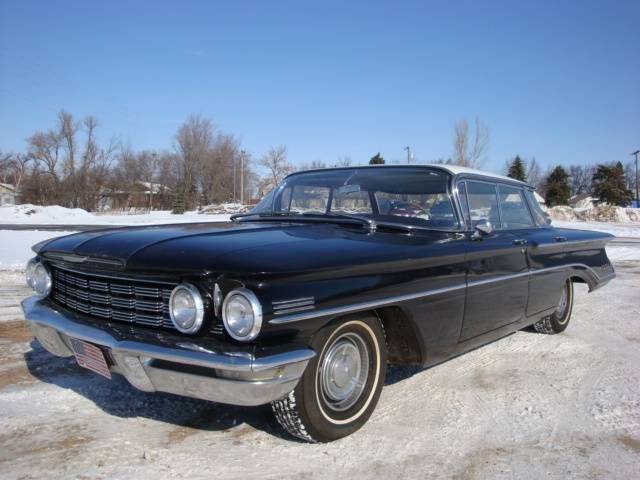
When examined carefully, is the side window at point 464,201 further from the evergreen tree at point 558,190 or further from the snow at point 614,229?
the evergreen tree at point 558,190

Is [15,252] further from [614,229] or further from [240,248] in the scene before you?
[614,229]

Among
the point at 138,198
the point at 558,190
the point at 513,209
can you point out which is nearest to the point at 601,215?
the point at 558,190

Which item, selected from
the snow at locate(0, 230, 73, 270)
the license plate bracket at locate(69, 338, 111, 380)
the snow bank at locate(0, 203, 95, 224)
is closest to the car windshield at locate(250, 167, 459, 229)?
the license plate bracket at locate(69, 338, 111, 380)

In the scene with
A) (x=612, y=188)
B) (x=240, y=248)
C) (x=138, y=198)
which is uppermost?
(x=612, y=188)

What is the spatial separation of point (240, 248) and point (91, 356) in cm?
98

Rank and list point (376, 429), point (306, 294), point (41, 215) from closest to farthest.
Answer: point (306, 294)
point (376, 429)
point (41, 215)

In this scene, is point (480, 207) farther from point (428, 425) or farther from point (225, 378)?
point (225, 378)

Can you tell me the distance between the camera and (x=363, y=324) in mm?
2855

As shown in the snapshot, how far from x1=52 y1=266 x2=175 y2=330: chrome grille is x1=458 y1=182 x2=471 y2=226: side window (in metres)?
2.17

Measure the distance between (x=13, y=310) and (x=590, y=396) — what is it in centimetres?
565

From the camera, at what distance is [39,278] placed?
3377mm

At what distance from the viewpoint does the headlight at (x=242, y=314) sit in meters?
2.30

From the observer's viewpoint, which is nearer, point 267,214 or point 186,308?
point 186,308

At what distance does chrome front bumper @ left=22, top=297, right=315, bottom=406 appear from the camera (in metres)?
2.30
